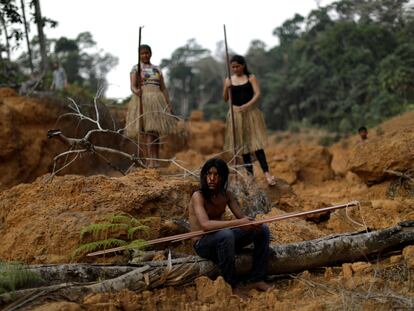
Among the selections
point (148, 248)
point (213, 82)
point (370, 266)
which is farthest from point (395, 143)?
point (213, 82)

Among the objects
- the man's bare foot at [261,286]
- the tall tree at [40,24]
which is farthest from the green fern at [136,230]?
the tall tree at [40,24]

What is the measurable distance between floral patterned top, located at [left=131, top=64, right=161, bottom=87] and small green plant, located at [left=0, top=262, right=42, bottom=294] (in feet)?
10.3

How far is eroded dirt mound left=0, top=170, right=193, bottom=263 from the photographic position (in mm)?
3906

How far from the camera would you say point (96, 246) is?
370cm

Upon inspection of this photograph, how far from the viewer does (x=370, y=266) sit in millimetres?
3633

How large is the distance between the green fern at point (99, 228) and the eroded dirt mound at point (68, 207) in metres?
0.13

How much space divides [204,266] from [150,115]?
2636 mm

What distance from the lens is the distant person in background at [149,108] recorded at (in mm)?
5727

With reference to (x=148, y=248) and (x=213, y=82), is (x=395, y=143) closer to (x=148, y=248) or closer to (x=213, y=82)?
(x=148, y=248)

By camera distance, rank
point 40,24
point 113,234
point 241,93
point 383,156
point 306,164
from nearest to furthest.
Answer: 1. point 113,234
2. point 241,93
3. point 383,156
4. point 40,24
5. point 306,164

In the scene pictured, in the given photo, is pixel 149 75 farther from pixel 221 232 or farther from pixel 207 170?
pixel 221 232

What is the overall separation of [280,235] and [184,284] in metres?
1.55

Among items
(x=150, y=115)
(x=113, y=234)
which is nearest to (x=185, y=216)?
(x=113, y=234)

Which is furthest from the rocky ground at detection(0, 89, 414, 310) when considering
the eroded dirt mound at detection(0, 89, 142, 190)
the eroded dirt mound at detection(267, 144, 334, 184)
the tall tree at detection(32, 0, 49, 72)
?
the tall tree at detection(32, 0, 49, 72)
